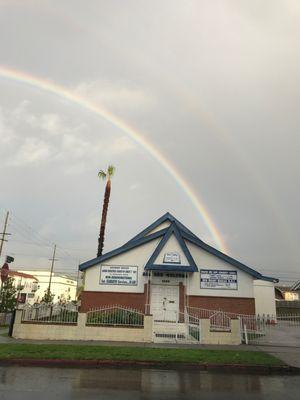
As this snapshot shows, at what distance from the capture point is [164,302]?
24.3m

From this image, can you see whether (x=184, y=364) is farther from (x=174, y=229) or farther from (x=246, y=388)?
(x=174, y=229)

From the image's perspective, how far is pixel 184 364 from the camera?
464 inches

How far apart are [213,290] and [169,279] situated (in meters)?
2.94

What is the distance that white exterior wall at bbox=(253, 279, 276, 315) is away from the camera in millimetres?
36312

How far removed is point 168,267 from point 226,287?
13.4ft

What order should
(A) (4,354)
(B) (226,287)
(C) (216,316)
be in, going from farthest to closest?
(B) (226,287) < (C) (216,316) < (A) (4,354)

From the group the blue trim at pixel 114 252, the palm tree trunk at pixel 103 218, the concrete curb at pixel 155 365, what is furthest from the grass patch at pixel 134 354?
the palm tree trunk at pixel 103 218

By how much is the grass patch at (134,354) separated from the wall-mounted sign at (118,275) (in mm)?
10056

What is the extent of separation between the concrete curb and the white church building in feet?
38.6

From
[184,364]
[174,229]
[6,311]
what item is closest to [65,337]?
[184,364]

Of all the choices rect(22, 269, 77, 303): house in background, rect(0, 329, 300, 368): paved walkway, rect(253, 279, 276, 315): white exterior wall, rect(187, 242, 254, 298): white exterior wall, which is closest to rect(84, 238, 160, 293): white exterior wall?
rect(187, 242, 254, 298): white exterior wall

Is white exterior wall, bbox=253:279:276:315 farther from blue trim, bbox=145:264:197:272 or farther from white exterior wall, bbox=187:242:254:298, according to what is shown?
blue trim, bbox=145:264:197:272

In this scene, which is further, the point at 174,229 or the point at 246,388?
the point at 174,229

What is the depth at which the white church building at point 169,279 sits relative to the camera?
78.5ft
